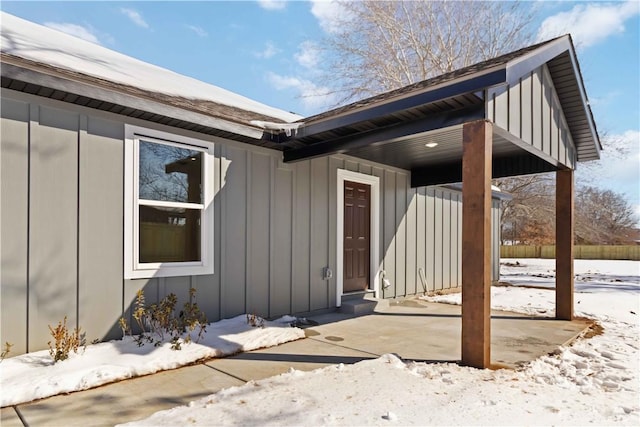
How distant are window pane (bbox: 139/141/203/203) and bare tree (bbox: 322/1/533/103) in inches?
532

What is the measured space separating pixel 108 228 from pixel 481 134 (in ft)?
12.3

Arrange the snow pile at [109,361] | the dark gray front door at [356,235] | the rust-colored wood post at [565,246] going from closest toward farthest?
1. the snow pile at [109,361]
2. the rust-colored wood post at [565,246]
3. the dark gray front door at [356,235]

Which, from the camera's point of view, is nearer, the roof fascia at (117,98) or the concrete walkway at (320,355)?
the concrete walkway at (320,355)

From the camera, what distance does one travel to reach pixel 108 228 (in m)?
3.76

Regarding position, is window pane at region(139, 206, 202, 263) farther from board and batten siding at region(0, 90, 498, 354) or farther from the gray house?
board and batten siding at region(0, 90, 498, 354)

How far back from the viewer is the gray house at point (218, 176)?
10.9 ft

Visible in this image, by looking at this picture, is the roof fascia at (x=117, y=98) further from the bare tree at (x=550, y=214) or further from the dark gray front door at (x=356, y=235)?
Result: the bare tree at (x=550, y=214)

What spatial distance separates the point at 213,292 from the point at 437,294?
17.7 feet

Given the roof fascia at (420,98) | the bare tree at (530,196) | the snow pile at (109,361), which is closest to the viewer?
the snow pile at (109,361)

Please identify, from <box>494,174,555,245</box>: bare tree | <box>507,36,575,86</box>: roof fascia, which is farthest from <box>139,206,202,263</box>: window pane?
<box>494,174,555,245</box>: bare tree

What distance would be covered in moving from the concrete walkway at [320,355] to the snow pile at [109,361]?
0.29 ft

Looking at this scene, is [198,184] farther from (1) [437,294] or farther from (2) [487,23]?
(2) [487,23]

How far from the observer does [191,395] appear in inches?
108

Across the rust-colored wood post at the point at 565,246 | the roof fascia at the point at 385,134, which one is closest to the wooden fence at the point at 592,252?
the rust-colored wood post at the point at 565,246
